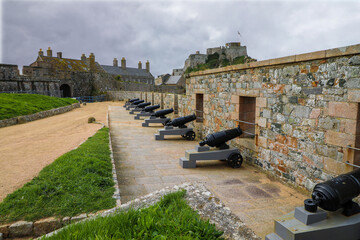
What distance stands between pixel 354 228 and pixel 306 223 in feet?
1.79

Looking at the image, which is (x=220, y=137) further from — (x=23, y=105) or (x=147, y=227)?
(x=23, y=105)

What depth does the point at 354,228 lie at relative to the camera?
7.88 ft

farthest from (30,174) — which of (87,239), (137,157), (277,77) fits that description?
(277,77)

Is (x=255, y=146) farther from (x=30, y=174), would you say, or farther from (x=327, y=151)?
(x=30, y=174)

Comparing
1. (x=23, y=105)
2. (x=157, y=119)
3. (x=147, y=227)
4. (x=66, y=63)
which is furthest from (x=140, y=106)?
(x=66, y=63)

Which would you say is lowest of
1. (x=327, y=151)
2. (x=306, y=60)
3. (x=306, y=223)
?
(x=306, y=223)

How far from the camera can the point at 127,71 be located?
159 feet

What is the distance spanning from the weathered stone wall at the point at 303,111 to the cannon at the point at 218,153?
0.39 meters

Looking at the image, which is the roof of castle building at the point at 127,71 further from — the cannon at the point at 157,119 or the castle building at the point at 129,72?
the cannon at the point at 157,119

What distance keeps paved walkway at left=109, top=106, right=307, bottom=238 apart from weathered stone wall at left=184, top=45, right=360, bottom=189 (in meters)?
0.47

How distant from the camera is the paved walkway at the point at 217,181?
11.4 ft

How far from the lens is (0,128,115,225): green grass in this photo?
3.25 m

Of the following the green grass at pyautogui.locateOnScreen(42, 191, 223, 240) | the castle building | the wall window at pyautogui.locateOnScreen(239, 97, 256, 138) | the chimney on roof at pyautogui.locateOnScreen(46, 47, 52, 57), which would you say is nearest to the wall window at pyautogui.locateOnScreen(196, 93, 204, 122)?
the wall window at pyautogui.locateOnScreen(239, 97, 256, 138)

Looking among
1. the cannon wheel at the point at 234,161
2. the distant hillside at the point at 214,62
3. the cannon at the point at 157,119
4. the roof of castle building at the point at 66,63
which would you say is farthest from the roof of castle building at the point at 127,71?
the cannon wheel at the point at 234,161
